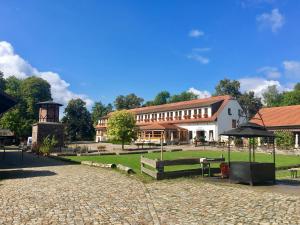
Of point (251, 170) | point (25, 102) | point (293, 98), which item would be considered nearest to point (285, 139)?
point (251, 170)

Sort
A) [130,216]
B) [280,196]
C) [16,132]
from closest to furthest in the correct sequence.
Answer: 1. [130,216]
2. [280,196]
3. [16,132]

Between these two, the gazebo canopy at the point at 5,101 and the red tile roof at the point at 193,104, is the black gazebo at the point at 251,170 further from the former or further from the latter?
the red tile roof at the point at 193,104

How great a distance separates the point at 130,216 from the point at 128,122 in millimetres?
36135

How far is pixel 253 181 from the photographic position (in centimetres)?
1416

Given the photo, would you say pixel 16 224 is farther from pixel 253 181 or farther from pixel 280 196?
pixel 253 181

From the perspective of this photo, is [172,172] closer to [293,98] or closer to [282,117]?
[282,117]

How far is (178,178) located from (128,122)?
29387 mm

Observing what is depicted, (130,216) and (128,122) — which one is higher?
(128,122)

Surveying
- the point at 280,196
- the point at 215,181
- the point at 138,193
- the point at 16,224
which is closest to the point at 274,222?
the point at 280,196

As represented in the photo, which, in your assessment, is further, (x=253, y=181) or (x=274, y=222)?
(x=253, y=181)

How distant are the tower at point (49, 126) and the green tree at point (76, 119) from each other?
37.2 metres

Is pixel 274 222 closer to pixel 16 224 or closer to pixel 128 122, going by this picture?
pixel 16 224

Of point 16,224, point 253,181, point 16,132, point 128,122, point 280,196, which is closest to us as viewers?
point 16,224

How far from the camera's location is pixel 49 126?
42.2 metres
